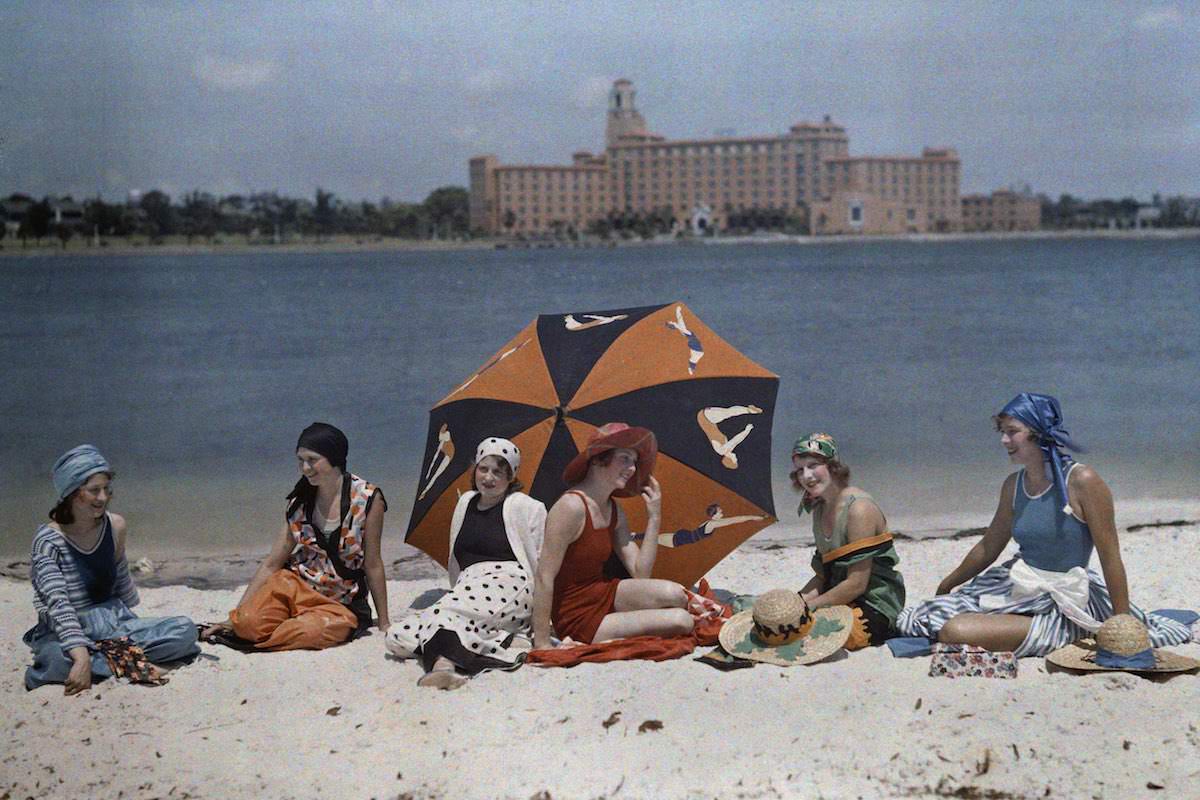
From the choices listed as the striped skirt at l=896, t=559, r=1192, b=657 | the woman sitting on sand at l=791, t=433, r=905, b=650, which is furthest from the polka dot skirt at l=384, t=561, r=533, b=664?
the striped skirt at l=896, t=559, r=1192, b=657

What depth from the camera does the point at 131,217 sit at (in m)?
91.6

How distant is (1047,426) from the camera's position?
5.23 m

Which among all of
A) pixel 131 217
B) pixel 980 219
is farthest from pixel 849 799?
pixel 980 219

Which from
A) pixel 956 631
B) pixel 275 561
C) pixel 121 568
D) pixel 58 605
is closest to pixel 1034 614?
pixel 956 631

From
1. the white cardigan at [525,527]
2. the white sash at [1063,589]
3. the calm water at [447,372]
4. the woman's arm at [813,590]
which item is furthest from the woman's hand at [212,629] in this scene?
the calm water at [447,372]

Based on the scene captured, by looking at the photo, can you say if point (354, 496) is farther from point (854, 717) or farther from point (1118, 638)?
point (1118, 638)

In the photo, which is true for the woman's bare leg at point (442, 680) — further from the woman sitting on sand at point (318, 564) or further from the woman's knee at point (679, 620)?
the woman's knee at point (679, 620)

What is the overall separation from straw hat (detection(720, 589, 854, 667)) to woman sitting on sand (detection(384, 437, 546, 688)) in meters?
0.89

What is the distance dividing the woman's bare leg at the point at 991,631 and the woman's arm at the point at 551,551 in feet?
5.15

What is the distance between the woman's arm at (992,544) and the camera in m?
5.50

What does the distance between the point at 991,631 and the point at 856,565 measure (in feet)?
1.94

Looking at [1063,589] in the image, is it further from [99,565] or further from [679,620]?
[99,565]

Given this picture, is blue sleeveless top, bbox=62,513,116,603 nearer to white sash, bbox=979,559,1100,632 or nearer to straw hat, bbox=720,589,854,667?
straw hat, bbox=720,589,854,667

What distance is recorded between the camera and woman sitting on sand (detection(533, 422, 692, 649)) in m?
5.41
